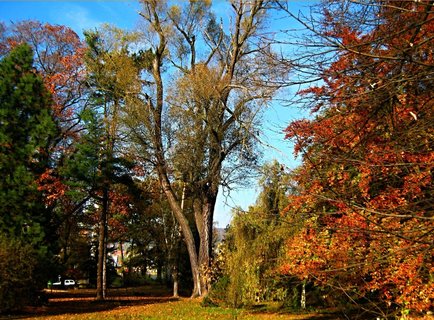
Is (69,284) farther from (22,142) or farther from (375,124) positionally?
(375,124)

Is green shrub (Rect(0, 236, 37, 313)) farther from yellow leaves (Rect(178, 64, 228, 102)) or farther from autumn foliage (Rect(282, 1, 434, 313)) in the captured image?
autumn foliage (Rect(282, 1, 434, 313))

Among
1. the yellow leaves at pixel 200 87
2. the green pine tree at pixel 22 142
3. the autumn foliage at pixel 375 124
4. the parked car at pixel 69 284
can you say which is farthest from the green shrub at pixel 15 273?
the parked car at pixel 69 284

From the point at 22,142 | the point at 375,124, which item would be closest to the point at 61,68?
the point at 22,142

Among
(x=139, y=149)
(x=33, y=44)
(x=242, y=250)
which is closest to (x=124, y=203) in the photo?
(x=139, y=149)

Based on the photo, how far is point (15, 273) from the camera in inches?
515

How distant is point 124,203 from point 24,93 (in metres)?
8.89

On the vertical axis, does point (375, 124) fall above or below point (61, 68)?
below

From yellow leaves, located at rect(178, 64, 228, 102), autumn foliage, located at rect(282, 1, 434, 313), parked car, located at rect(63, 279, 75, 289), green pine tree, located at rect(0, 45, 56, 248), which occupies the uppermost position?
yellow leaves, located at rect(178, 64, 228, 102)

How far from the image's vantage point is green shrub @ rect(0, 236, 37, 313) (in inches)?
508

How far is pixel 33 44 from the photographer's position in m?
22.2

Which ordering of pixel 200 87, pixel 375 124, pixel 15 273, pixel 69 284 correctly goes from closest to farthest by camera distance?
pixel 375 124 → pixel 15 273 → pixel 200 87 → pixel 69 284

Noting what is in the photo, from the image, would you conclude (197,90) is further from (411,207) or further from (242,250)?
(411,207)

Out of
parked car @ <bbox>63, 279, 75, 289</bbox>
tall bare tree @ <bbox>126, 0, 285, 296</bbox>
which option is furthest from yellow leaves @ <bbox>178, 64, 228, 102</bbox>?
parked car @ <bbox>63, 279, 75, 289</bbox>

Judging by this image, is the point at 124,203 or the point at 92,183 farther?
the point at 124,203
